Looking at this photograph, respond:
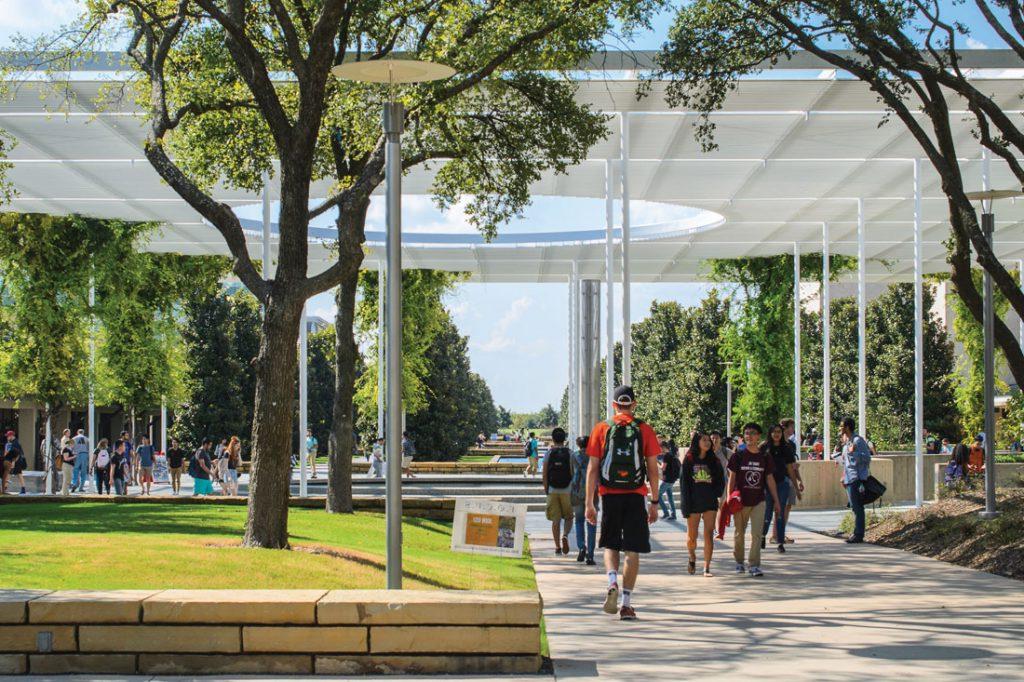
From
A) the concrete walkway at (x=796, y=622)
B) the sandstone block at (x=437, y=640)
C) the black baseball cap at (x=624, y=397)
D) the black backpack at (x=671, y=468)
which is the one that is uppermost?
the black baseball cap at (x=624, y=397)

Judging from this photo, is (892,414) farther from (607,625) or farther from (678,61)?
(607,625)

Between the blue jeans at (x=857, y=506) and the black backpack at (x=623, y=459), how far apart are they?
26.1 ft

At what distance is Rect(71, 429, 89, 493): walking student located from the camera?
31.9m

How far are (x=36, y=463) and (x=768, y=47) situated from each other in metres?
50.9

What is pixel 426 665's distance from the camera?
25.0 feet

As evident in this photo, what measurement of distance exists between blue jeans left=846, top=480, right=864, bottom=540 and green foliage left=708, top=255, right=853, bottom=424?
2297 cm

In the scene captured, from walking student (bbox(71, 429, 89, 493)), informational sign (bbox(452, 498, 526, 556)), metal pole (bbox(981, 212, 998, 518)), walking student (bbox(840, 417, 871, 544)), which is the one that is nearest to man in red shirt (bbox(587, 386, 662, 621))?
informational sign (bbox(452, 498, 526, 556))

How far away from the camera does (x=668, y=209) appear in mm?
37906

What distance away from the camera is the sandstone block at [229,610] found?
7516 mm

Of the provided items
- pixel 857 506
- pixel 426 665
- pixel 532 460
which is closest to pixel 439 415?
pixel 532 460

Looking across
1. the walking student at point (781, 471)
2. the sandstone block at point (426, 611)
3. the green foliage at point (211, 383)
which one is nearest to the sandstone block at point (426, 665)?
the sandstone block at point (426, 611)

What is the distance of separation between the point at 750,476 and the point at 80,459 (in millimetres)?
23463

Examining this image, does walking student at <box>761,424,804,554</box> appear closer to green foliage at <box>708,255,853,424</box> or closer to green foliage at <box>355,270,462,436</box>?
green foliage at <box>708,255,853,424</box>

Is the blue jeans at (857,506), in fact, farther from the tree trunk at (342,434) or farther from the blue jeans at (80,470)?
the blue jeans at (80,470)
